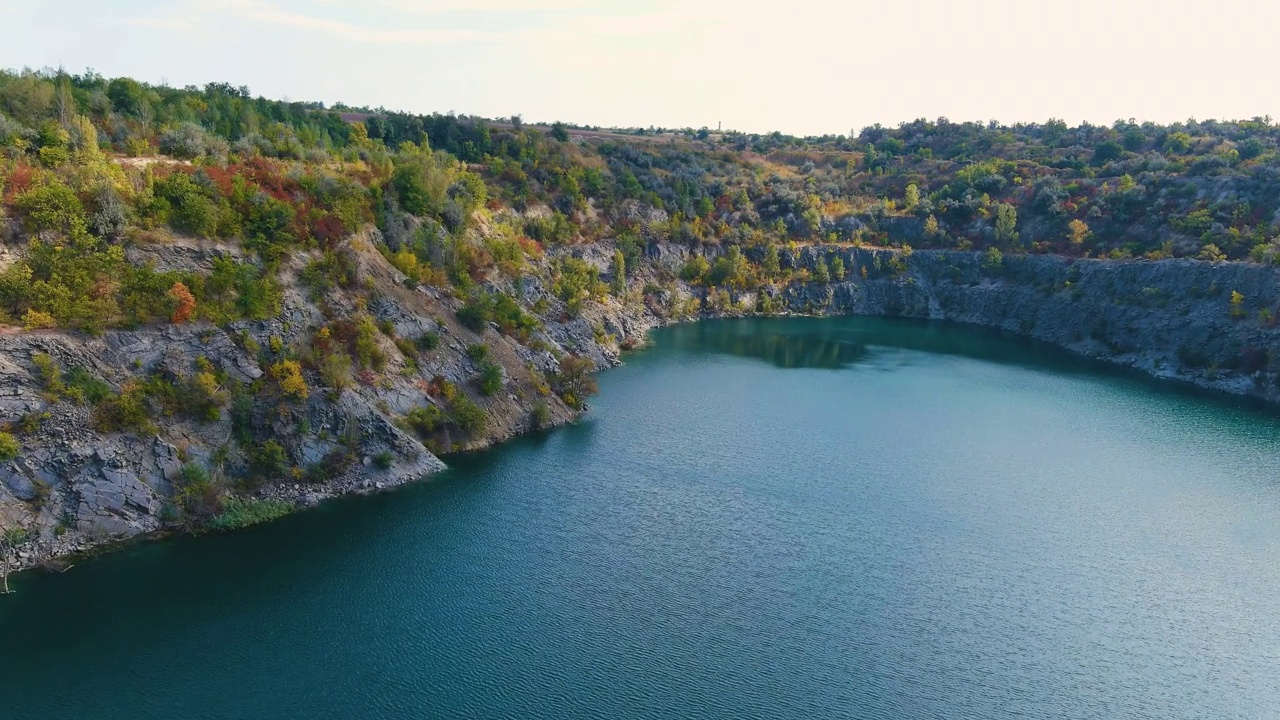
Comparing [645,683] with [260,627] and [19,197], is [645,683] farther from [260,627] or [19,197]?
[19,197]

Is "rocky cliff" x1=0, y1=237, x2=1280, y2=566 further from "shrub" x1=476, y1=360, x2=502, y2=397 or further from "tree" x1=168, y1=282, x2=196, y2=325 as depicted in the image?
"tree" x1=168, y1=282, x2=196, y2=325

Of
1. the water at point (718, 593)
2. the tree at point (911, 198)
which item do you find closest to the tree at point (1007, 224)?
the tree at point (911, 198)

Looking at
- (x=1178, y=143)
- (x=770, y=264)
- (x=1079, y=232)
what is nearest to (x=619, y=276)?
(x=770, y=264)

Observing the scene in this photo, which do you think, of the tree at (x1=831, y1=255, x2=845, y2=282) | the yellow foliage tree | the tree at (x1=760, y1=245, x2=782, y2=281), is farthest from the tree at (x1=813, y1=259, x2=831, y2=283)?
the yellow foliage tree

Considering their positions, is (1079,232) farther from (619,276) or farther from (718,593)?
(718,593)

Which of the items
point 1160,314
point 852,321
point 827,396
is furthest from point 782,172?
point 827,396

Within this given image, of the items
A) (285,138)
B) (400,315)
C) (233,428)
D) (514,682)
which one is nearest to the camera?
(514,682)
